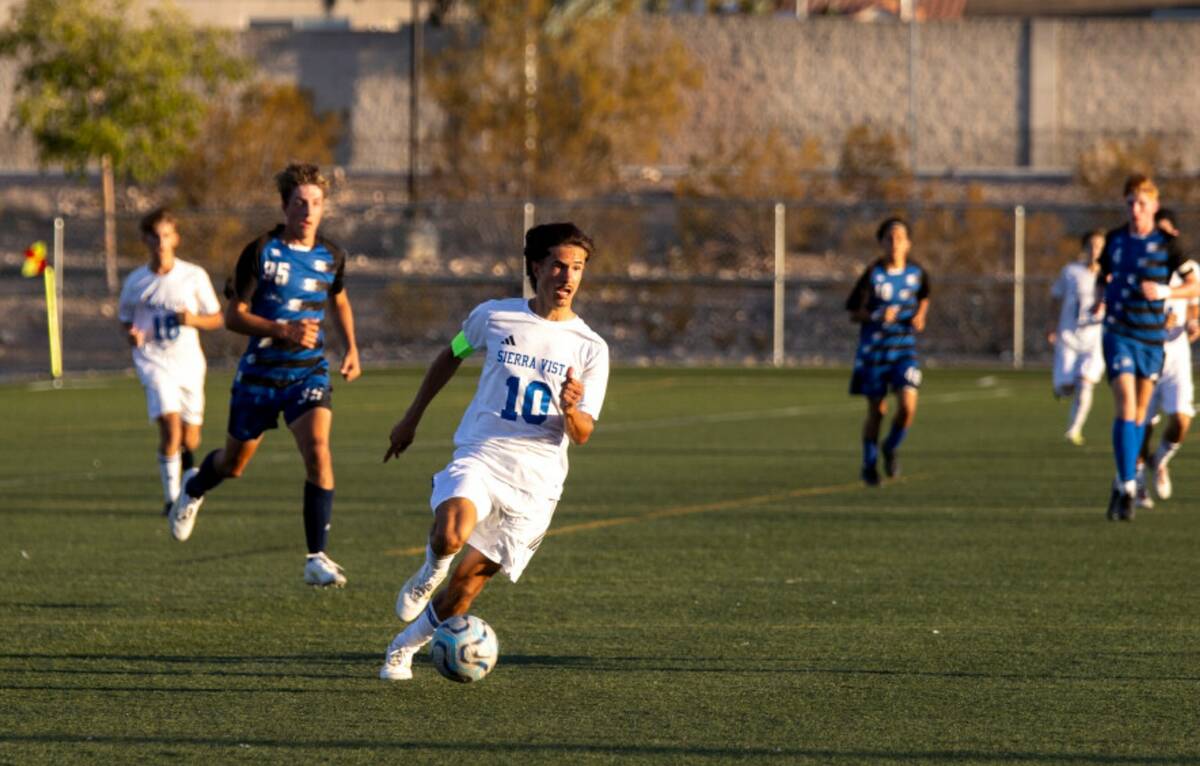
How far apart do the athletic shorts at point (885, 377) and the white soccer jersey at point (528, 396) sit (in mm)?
8138

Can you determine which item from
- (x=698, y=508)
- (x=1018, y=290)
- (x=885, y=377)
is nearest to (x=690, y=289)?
(x=1018, y=290)

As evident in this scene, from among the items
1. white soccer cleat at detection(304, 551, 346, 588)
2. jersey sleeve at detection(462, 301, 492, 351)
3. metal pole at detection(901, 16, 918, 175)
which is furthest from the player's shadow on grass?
metal pole at detection(901, 16, 918, 175)

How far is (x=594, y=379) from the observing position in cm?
779

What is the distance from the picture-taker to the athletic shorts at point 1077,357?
65.2ft

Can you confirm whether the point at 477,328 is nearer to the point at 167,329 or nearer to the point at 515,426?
the point at 515,426

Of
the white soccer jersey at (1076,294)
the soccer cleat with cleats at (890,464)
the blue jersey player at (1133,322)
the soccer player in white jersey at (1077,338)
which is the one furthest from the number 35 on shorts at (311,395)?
the white soccer jersey at (1076,294)

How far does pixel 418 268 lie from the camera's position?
40.1m

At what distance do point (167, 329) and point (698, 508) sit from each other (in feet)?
12.5

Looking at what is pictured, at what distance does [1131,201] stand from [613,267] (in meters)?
23.2

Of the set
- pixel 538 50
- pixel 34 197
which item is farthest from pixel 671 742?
pixel 34 197

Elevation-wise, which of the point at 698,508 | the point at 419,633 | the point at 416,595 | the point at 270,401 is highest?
the point at 270,401

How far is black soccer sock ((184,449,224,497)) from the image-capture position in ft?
37.3

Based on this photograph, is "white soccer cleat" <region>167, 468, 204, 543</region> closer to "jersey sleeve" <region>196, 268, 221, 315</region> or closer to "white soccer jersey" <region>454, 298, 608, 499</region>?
"jersey sleeve" <region>196, 268, 221, 315</region>

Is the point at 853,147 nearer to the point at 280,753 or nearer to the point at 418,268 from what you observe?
the point at 418,268
